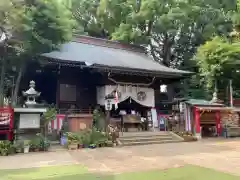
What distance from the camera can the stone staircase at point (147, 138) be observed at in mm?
12164

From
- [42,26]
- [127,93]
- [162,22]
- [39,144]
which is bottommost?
[39,144]

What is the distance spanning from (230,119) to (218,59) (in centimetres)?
396

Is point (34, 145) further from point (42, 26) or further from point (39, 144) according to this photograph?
point (42, 26)

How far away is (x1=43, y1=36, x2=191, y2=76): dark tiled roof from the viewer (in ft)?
46.8

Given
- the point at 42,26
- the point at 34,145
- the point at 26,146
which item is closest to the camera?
the point at 26,146

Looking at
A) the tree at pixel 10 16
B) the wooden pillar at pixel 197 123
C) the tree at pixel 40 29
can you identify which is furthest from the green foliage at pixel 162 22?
the tree at pixel 10 16

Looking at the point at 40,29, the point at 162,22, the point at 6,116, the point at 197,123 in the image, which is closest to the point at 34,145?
the point at 6,116

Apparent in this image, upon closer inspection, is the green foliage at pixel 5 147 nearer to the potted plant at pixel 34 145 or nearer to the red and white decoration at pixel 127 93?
the potted plant at pixel 34 145

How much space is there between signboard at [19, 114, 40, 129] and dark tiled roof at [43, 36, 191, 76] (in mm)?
3391

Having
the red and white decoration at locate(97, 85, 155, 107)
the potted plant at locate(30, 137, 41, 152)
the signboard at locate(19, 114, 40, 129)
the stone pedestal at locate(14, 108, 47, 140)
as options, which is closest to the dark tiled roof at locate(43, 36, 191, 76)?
the red and white decoration at locate(97, 85, 155, 107)

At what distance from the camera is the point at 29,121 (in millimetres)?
10633

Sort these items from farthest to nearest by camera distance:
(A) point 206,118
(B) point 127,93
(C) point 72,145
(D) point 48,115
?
(B) point 127,93 < (A) point 206,118 < (D) point 48,115 < (C) point 72,145

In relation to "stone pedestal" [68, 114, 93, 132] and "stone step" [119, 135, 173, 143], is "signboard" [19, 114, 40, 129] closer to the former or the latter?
"stone pedestal" [68, 114, 93, 132]

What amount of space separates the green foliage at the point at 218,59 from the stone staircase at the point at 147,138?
6178 mm
